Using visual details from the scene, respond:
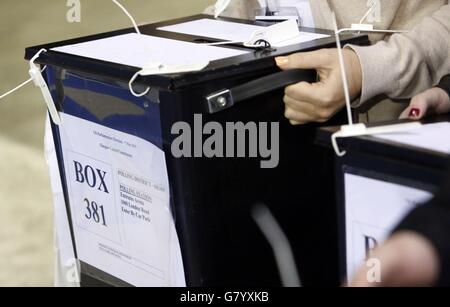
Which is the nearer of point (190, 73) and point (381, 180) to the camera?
point (381, 180)

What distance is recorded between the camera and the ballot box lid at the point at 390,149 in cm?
80

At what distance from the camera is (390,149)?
2.75ft

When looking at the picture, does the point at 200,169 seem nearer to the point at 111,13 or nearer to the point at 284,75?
the point at 284,75

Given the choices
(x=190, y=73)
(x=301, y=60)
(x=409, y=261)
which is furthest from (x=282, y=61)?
(x=409, y=261)

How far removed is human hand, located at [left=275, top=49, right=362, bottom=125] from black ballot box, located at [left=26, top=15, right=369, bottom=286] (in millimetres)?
16

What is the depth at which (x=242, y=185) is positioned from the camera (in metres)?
1.08

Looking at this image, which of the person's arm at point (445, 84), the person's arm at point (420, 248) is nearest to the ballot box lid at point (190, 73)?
the person's arm at point (445, 84)

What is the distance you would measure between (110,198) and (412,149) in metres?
0.47

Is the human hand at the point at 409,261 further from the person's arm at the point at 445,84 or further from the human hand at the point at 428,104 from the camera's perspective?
the person's arm at the point at 445,84

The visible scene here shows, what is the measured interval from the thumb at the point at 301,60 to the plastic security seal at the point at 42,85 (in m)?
0.33

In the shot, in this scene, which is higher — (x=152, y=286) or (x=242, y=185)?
(x=242, y=185)

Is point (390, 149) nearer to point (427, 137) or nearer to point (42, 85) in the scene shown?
point (427, 137)

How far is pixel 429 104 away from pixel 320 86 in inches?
5.8

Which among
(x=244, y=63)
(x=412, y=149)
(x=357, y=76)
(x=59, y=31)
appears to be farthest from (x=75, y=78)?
(x=59, y=31)
